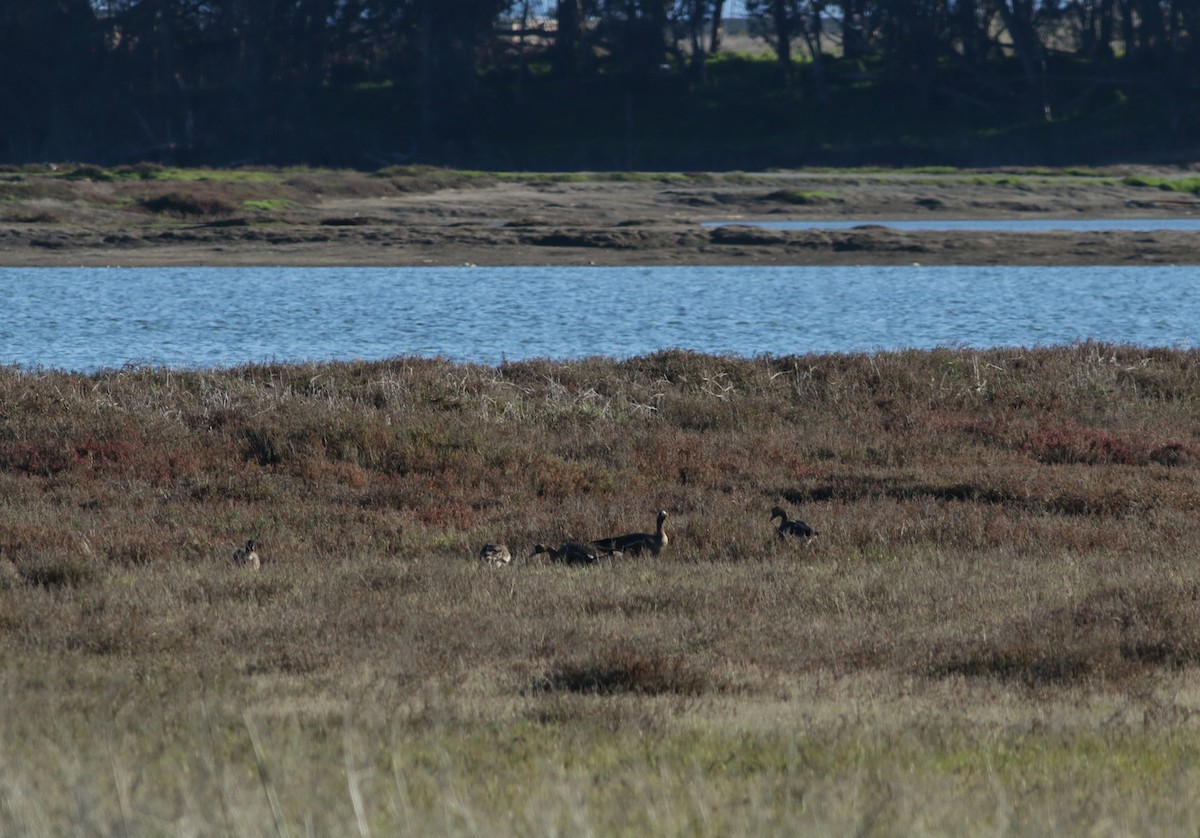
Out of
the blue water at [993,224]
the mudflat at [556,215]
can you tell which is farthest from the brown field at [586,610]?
the blue water at [993,224]

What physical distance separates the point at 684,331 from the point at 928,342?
5.20m

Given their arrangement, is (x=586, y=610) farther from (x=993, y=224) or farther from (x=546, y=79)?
(x=546, y=79)

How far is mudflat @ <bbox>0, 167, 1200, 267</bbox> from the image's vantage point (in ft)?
144

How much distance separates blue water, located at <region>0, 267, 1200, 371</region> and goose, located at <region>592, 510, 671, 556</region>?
12929 mm

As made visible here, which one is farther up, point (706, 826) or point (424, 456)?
point (706, 826)

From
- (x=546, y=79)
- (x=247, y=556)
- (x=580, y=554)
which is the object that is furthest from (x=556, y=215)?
(x=546, y=79)

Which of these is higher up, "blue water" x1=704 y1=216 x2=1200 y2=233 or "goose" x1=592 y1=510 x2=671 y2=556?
"blue water" x1=704 y1=216 x2=1200 y2=233

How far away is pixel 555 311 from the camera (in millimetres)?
34094

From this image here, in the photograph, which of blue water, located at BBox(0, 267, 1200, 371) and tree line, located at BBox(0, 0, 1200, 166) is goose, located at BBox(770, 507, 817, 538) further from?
tree line, located at BBox(0, 0, 1200, 166)

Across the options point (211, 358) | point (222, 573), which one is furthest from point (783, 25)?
point (222, 573)

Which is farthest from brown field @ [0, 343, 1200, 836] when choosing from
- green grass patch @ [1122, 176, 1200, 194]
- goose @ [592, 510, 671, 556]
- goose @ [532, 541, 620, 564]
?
Answer: green grass patch @ [1122, 176, 1200, 194]

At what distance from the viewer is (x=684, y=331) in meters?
31.3

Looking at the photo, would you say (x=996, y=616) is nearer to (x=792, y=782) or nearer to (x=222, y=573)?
(x=792, y=782)

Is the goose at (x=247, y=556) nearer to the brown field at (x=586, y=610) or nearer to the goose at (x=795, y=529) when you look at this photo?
the brown field at (x=586, y=610)
